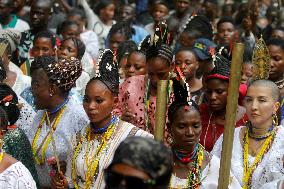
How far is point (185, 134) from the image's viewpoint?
16.6 ft

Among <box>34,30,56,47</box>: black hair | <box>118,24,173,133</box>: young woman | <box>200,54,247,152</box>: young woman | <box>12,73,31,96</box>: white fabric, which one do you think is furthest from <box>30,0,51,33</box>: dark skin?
<box>200,54,247,152</box>: young woman

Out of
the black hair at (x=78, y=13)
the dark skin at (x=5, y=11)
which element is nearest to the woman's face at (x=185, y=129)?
the dark skin at (x=5, y=11)

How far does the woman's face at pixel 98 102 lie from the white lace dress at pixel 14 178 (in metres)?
0.93

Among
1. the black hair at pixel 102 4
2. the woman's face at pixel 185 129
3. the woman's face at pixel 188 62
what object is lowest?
the woman's face at pixel 185 129

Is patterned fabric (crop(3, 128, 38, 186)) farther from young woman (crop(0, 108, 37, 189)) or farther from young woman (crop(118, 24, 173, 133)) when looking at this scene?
young woman (crop(118, 24, 173, 133))

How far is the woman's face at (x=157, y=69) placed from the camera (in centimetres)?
647

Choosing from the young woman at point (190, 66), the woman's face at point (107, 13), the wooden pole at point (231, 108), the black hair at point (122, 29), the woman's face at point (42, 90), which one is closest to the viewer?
the wooden pole at point (231, 108)

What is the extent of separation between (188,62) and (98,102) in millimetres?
2159

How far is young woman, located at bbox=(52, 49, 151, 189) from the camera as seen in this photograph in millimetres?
5340

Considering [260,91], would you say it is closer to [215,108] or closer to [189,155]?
[215,108]

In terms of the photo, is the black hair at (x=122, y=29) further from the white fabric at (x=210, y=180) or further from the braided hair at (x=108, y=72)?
the white fabric at (x=210, y=180)

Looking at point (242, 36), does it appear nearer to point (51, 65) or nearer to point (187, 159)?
point (51, 65)

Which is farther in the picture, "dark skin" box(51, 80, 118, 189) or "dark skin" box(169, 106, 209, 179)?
"dark skin" box(51, 80, 118, 189)

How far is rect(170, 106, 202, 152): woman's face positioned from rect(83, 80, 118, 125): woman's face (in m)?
0.58
